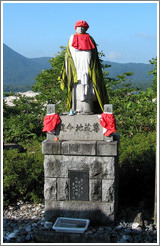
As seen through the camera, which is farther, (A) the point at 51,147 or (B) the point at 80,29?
(B) the point at 80,29

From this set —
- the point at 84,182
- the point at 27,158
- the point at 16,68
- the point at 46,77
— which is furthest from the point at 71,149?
the point at 16,68

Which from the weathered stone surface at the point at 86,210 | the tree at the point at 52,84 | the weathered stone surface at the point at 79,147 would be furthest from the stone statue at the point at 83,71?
the tree at the point at 52,84

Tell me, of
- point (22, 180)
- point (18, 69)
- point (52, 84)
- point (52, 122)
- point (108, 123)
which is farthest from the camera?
point (18, 69)

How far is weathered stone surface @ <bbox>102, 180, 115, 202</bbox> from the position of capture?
5.42 metres

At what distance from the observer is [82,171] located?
5434mm

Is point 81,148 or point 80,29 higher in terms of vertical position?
point 80,29

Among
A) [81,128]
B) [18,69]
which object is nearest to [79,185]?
[81,128]

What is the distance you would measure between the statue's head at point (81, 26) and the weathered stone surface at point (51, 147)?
2176 millimetres

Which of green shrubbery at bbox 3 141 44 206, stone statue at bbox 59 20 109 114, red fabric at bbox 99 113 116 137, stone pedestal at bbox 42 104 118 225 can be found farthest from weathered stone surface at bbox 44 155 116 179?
green shrubbery at bbox 3 141 44 206

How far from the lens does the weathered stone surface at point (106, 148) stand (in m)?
5.24

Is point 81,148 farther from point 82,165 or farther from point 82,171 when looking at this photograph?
point 82,171

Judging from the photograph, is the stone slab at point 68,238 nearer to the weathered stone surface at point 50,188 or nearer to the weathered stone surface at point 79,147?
the weathered stone surface at point 50,188

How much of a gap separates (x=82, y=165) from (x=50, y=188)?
803 millimetres

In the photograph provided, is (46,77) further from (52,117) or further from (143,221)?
(143,221)
